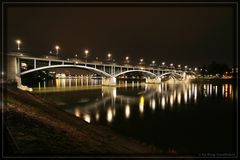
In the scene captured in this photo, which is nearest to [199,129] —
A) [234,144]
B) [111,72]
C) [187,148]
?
[234,144]

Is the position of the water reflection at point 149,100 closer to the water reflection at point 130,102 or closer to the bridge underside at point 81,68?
the water reflection at point 130,102

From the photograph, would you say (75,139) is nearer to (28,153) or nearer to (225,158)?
(28,153)

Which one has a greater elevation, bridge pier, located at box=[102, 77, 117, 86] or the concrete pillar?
the concrete pillar

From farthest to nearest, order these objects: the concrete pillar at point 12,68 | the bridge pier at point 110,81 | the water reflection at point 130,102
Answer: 1. the bridge pier at point 110,81
2. the concrete pillar at point 12,68
3. the water reflection at point 130,102

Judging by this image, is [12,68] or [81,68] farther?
[81,68]

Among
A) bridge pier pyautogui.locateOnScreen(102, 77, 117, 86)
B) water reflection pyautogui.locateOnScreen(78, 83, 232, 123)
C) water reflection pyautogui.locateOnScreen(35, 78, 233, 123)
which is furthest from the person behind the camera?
bridge pier pyautogui.locateOnScreen(102, 77, 117, 86)

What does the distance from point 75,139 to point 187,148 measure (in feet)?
25.3

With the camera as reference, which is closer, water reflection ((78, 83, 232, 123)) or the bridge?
water reflection ((78, 83, 232, 123))

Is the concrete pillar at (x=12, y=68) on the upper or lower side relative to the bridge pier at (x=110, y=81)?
upper

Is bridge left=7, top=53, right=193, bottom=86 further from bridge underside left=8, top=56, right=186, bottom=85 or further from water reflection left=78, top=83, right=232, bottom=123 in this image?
water reflection left=78, top=83, right=232, bottom=123

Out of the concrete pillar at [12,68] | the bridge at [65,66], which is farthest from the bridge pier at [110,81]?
the concrete pillar at [12,68]

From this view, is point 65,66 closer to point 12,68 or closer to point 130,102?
point 12,68

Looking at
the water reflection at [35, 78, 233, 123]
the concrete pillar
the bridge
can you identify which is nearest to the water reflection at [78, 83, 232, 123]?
the water reflection at [35, 78, 233, 123]

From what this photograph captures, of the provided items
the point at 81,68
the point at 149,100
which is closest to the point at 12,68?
the point at 81,68
